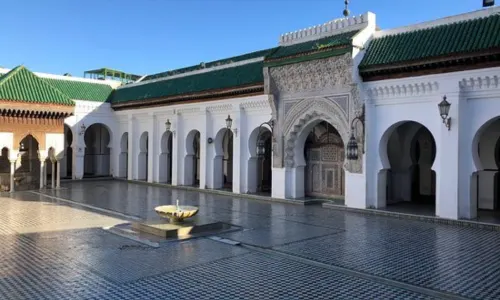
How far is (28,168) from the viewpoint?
1658 cm

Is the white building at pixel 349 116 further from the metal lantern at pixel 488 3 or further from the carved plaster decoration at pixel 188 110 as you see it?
the metal lantern at pixel 488 3

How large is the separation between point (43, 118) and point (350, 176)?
10.6 m

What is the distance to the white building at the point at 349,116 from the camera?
8.71m

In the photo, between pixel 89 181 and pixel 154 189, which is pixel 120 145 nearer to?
pixel 89 181

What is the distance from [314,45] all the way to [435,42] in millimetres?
3043

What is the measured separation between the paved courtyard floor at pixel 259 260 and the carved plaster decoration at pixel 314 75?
3.27 m

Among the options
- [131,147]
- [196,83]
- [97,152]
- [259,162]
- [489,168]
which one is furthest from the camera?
[97,152]

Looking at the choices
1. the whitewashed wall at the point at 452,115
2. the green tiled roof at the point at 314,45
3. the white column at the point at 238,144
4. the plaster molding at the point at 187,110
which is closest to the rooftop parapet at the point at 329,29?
the green tiled roof at the point at 314,45

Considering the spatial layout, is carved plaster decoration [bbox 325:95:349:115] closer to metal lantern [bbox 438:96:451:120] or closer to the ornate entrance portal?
the ornate entrance portal

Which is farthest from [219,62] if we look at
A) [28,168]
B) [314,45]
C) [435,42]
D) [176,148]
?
[28,168]

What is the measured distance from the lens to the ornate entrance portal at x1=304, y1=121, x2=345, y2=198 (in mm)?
12461

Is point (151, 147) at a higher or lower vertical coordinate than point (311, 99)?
lower

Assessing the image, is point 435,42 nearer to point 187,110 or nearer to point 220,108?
point 220,108

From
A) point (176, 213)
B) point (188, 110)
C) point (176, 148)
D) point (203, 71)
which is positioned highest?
point (203, 71)
